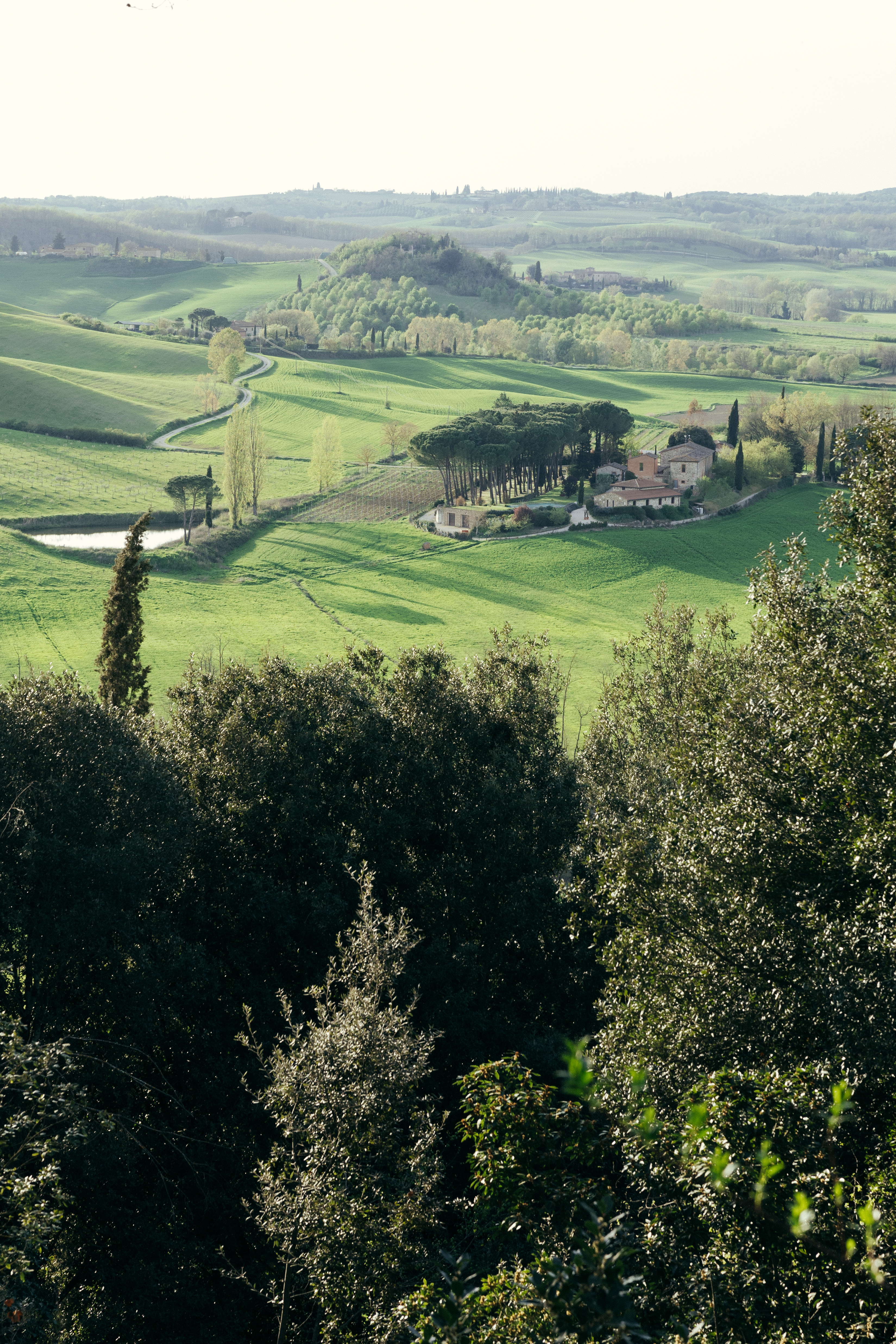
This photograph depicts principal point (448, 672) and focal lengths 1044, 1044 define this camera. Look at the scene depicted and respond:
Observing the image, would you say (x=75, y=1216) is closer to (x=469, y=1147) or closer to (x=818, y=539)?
(x=469, y=1147)

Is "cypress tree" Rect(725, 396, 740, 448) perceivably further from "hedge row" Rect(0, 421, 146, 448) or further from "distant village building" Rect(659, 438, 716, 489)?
"hedge row" Rect(0, 421, 146, 448)

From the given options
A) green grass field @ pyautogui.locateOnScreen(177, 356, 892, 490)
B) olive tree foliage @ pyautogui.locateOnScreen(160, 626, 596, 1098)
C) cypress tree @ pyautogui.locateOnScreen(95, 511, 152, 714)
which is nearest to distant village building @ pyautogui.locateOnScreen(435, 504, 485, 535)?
green grass field @ pyautogui.locateOnScreen(177, 356, 892, 490)

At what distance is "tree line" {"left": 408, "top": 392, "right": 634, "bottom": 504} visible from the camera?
12144 centimetres

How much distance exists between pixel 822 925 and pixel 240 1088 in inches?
511

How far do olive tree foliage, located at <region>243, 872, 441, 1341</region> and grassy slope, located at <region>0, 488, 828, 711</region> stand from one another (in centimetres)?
5399

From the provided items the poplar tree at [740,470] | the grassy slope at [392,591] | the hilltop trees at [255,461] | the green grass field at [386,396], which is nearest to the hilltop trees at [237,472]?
the hilltop trees at [255,461]

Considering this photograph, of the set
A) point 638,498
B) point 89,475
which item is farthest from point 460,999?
point 89,475

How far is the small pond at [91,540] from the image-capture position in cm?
10050

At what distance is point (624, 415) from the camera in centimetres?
13675

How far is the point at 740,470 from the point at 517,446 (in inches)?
1019

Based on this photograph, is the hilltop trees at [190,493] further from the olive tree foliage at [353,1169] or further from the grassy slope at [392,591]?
the olive tree foliage at [353,1169]

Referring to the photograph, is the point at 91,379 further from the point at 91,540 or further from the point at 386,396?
the point at 91,540

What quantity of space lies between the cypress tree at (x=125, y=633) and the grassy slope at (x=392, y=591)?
55.5 ft

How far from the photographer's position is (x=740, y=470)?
121 meters
